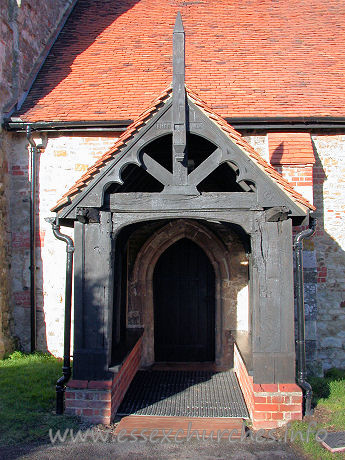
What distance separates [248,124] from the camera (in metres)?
7.78

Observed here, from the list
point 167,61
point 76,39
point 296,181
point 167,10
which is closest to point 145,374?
point 296,181

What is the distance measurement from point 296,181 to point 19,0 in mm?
6807

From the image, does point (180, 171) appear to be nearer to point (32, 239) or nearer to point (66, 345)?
point (66, 345)

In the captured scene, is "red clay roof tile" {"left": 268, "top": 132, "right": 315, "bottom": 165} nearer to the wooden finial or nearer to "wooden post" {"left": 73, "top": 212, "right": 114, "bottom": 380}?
the wooden finial

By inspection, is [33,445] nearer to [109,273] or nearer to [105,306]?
[105,306]

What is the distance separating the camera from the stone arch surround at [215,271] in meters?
7.86

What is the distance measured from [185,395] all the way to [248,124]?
186 inches

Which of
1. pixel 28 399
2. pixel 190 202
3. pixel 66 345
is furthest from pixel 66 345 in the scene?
pixel 190 202

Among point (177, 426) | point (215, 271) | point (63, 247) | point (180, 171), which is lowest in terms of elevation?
point (177, 426)

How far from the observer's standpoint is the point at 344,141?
8008mm

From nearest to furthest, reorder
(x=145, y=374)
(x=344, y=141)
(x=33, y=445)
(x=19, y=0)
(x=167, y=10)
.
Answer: (x=33, y=445), (x=145, y=374), (x=344, y=141), (x=19, y=0), (x=167, y=10)

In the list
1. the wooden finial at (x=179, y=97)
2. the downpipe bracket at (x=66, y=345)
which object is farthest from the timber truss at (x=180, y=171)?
the downpipe bracket at (x=66, y=345)

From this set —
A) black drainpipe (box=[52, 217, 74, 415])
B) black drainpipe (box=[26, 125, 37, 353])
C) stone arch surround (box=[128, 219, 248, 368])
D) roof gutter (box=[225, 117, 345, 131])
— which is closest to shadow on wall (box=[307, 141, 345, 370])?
roof gutter (box=[225, 117, 345, 131])

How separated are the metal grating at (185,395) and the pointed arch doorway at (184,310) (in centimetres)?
68
